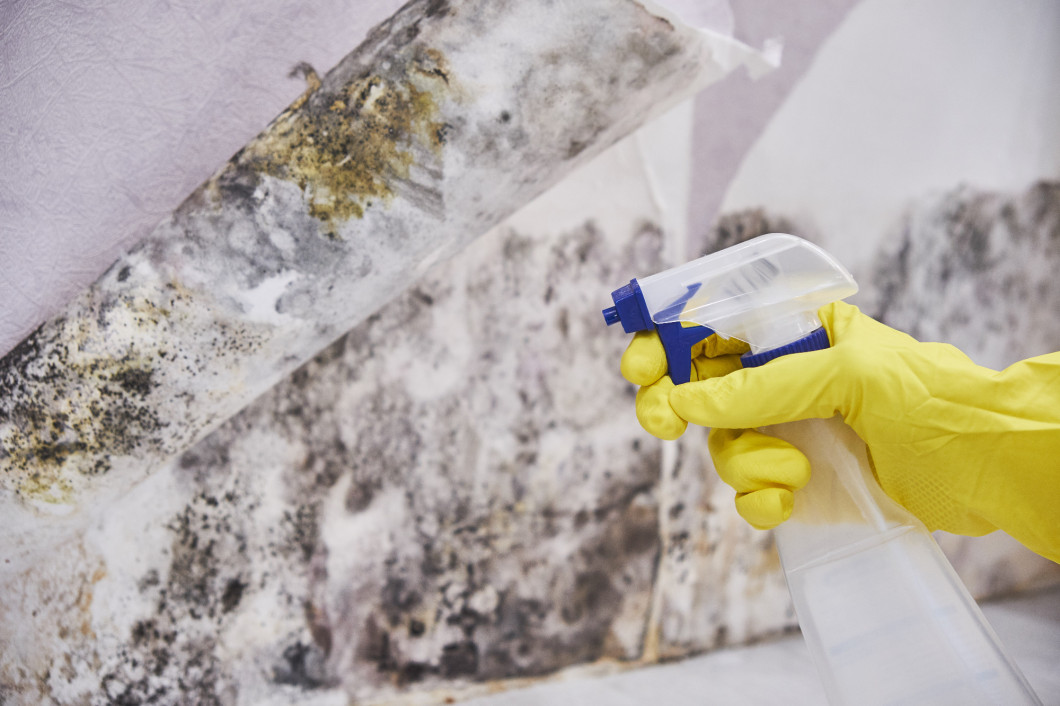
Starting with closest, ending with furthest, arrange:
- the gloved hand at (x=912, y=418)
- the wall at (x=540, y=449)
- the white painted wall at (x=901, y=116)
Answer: the gloved hand at (x=912, y=418)
the wall at (x=540, y=449)
the white painted wall at (x=901, y=116)

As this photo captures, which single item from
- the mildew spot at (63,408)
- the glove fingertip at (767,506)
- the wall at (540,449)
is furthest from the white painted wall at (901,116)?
the mildew spot at (63,408)

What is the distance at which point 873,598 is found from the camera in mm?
518

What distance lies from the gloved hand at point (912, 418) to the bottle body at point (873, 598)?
35mm

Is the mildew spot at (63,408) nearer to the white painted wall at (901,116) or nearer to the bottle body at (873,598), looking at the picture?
the bottle body at (873,598)

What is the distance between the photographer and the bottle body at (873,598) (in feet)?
1.61

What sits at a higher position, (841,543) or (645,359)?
(645,359)

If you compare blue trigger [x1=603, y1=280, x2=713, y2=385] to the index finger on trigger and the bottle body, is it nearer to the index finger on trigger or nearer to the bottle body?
the index finger on trigger

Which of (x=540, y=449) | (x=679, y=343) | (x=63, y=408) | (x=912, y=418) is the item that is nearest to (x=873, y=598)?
(x=912, y=418)

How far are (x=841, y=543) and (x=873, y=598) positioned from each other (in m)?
0.06

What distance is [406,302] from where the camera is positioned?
793mm

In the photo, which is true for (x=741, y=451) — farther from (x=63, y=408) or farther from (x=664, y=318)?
(x=63, y=408)

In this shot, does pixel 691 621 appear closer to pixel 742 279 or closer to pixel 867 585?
pixel 867 585

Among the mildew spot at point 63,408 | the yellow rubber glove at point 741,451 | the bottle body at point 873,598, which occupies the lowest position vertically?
the bottle body at point 873,598

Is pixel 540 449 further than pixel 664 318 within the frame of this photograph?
Yes
